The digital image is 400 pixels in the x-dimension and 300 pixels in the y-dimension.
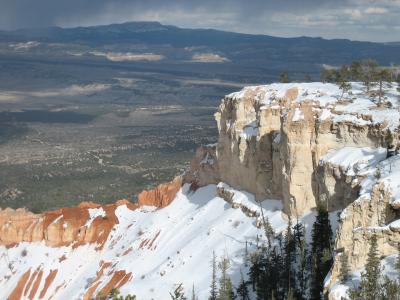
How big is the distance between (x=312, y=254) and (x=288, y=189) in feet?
29.3

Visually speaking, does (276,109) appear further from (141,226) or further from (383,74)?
(141,226)

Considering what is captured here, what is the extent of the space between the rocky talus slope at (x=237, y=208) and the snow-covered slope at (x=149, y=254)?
152 millimetres

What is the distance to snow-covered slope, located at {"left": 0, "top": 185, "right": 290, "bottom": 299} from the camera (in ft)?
172

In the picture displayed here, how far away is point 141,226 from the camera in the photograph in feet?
222

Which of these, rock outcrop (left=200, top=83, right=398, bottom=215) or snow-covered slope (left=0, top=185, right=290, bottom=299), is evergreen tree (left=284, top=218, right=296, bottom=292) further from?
rock outcrop (left=200, top=83, right=398, bottom=215)

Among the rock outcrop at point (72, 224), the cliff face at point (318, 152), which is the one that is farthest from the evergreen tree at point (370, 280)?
the rock outcrop at point (72, 224)

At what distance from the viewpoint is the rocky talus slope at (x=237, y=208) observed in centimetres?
4078

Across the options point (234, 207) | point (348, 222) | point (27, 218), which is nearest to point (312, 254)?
point (348, 222)

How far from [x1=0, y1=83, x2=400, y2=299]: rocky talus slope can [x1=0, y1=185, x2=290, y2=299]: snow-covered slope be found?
0.15 m

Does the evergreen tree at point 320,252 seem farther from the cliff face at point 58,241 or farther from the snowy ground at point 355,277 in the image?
the cliff face at point 58,241

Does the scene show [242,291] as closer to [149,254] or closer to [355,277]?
[355,277]

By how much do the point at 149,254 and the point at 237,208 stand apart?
10.3m

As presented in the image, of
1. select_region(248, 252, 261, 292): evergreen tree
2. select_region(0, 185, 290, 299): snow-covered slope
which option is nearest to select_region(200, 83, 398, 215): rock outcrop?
select_region(0, 185, 290, 299): snow-covered slope

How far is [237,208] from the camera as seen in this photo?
58281 mm
